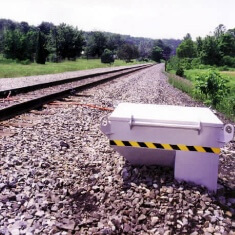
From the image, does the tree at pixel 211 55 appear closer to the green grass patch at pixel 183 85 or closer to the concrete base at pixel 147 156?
the green grass patch at pixel 183 85

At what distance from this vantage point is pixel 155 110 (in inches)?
161

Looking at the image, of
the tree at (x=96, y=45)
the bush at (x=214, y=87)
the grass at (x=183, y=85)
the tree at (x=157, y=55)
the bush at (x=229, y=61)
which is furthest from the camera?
the tree at (x=157, y=55)

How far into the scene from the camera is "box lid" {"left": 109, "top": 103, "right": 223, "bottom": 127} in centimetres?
351

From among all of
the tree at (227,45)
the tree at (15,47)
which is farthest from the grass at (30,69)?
the tree at (227,45)

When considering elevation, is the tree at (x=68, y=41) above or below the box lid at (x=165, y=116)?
above

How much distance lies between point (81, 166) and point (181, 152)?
1.53 meters

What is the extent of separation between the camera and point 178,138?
3545 millimetres

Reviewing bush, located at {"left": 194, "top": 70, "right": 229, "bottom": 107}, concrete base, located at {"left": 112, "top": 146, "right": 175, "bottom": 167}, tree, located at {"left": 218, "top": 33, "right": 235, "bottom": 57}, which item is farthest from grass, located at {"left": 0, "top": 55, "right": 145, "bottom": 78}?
tree, located at {"left": 218, "top": 33, "right": 235, "bottom": 57}

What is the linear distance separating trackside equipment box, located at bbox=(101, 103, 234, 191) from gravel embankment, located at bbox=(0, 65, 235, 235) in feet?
0.75

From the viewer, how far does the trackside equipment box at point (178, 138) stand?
3.49 metres

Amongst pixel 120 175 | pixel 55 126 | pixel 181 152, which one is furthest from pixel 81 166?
pixel 55 126

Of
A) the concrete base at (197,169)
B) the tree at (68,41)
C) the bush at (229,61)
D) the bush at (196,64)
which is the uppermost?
the tree at (68,41)

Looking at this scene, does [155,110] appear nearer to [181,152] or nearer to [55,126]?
[181,152]

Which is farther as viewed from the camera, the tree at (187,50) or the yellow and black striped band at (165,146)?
the tree at (187,50)
